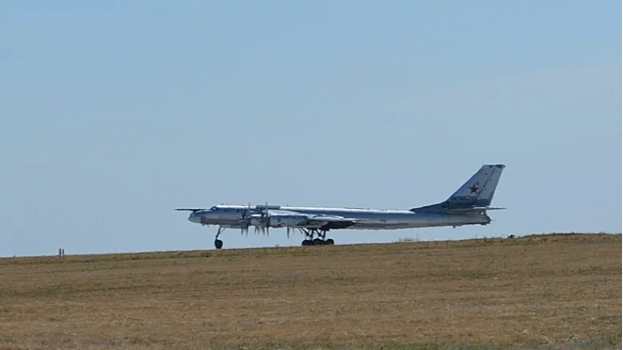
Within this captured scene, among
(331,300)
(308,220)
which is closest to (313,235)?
(308,220)

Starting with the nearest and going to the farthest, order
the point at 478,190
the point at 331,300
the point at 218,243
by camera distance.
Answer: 1. the point at 331,300
2. the point at 218,243
3. the point at 478,190

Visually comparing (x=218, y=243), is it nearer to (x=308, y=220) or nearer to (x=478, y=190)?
(x=308, y=220)

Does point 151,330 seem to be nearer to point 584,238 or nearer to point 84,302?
point 84,302

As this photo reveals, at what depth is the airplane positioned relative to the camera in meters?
74.1

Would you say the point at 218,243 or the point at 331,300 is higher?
the point at 218,243

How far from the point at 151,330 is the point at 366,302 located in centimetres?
634

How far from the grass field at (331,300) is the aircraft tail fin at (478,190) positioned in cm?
2839

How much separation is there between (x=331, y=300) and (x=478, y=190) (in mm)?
51402

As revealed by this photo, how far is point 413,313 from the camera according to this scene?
23.2 meters

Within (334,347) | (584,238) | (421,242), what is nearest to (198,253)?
(421,242)

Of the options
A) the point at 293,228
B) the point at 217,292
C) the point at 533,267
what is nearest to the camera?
the point at 217,292

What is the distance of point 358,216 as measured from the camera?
75.8 metres

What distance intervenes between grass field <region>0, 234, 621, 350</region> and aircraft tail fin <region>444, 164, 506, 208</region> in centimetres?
2839

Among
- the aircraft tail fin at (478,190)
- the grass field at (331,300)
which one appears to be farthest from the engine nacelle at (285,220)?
the grass field at (331,300)
